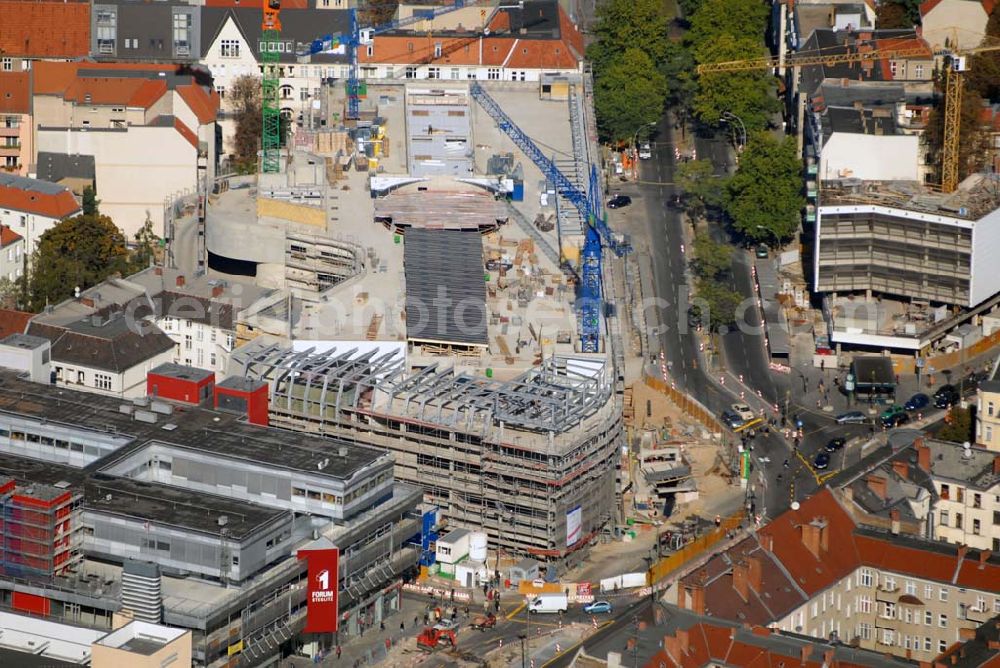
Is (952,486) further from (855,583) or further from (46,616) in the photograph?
(46,616)

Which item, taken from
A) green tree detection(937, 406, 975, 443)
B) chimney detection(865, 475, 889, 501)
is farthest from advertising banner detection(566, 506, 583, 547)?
green tree detection(937, 406, 975, 443)

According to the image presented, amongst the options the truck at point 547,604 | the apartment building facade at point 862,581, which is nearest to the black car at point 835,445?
the apartment building facade at point 862,581

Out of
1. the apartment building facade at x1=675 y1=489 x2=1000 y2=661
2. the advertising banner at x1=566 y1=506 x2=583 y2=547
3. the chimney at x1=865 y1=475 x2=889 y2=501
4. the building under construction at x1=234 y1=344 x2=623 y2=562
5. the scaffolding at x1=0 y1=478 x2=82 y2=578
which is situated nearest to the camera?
the apartment building facade at x1=675 y1=489 x2=1000 y2=661

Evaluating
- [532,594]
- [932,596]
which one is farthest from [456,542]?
[932,596]

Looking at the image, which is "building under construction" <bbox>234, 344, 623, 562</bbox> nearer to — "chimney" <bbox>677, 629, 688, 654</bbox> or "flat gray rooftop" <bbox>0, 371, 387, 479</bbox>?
"flat gray rooftop" <bbox>0, 371, 387, 479</bbox>

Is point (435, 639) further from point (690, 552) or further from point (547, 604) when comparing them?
point (690, 552)

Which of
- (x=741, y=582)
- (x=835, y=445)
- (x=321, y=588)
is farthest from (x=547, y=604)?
(x=835, y=445)
